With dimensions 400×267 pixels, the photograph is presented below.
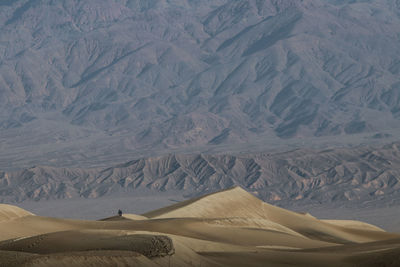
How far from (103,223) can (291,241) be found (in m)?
11.9

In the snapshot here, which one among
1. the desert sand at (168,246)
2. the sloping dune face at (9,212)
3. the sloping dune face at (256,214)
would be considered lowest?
the desert sand at (168,246)

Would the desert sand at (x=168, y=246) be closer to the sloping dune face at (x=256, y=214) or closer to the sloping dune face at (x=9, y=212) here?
the sloping dune face at (x=9, y=212)

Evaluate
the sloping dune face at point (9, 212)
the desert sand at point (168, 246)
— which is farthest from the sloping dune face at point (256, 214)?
the sloping dune face at point (9, 212)

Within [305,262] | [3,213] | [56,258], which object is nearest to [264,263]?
[305,262]

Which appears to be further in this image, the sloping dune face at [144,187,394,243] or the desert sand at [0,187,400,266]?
the sloping dune face at [144,187,394,243]

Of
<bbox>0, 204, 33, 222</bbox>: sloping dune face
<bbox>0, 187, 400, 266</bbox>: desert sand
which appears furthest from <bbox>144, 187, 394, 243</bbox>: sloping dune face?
<bbox>0, 204, 33, 222</bbox>: sloping dune face

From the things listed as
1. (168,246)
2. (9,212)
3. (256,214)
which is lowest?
(168,246)

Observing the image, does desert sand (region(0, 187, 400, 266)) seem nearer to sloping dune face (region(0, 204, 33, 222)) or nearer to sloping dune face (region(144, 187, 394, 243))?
sloping dune face (region(0, 204, 33, 222))

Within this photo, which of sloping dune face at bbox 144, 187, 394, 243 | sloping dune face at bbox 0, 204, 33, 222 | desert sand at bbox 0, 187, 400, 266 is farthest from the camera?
sloping dune face at bbox 144, 187, 394, 243

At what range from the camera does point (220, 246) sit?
117 feet

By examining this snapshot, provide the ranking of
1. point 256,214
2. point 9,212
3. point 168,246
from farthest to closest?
point 256,214, point 9,212, point 168,246

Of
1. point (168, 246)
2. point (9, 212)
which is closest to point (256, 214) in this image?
point (9, 212)

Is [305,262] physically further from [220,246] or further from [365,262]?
[220,246]

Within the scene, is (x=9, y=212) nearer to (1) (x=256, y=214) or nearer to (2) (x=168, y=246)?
(1) (x=256, y=214)
